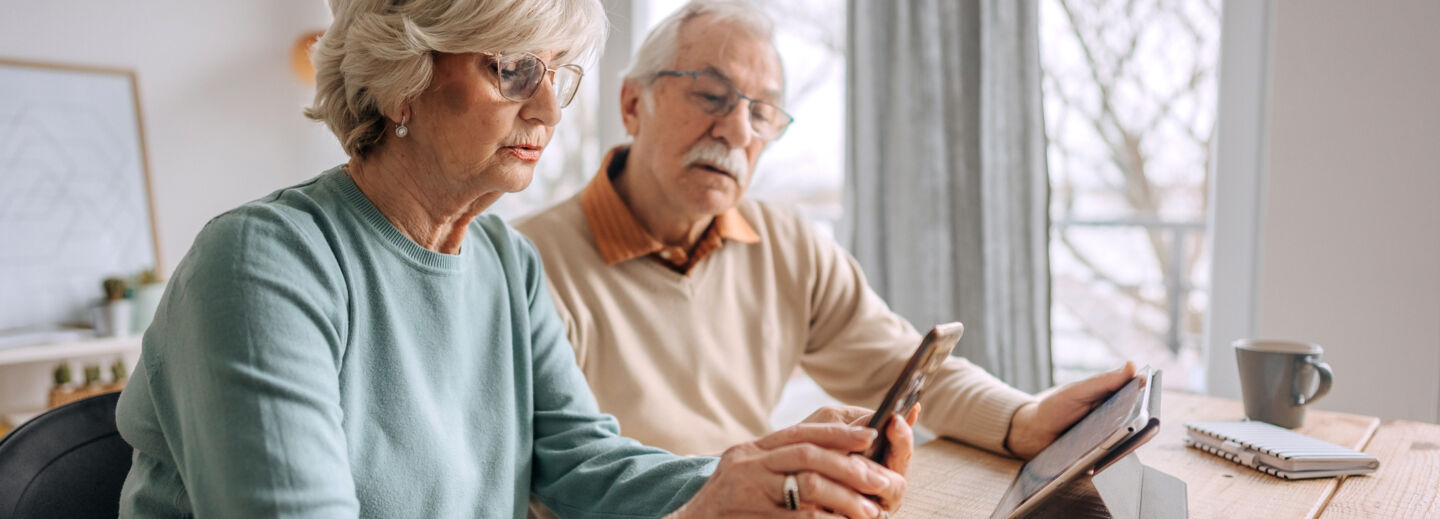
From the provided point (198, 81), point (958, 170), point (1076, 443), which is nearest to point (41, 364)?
point (198, 81)

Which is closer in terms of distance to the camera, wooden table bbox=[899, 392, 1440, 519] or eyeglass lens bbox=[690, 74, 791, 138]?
wooden table bbox=[899, 392, 1440, 519]

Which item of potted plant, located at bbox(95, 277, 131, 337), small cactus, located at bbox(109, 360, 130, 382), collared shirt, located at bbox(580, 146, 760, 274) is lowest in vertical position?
small cactus, located at bbox(109, 360, 130, 382)

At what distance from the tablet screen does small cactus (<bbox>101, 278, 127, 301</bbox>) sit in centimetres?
281

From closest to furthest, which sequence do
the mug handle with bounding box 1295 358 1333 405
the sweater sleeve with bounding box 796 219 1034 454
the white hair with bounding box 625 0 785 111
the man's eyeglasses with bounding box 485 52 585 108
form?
the man's eyeglasses with bounding box 485 52 585 108 < the mug handle with bounding box 1295 358 1333 405 < the sweater sleeve with bounding box 796 219 1034 454 < the white hair with bounding box 625 0 785 111

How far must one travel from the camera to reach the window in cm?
243

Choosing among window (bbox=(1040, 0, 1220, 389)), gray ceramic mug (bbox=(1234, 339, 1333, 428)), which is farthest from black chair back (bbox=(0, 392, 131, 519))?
window (bbox=(1040, 0, 1220, 389))

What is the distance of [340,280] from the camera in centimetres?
86

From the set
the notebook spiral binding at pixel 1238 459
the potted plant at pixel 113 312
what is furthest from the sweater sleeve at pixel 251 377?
the potted plant at pixel 113 312

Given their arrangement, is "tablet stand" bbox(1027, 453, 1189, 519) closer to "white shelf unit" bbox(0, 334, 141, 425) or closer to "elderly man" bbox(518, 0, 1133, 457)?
"elderly man" bbox(518, 0, 1133, 457)

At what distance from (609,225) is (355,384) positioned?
68 cm

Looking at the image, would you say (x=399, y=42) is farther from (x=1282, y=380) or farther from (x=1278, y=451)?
(x=1282, y=380)

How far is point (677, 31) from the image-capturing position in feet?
→ 5.10

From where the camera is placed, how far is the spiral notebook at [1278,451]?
1.04 metres

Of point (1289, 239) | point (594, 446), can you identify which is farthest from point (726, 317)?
point (1289, 239)
